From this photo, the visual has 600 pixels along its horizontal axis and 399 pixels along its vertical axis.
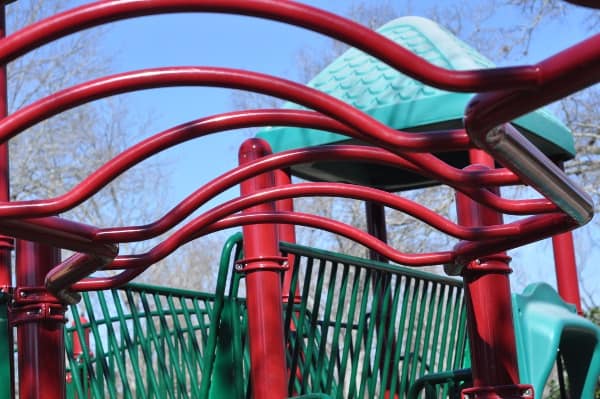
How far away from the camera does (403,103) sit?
5.21 metres

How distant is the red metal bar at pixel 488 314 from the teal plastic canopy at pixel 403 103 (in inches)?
92.4

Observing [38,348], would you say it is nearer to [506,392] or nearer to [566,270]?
[506,392]

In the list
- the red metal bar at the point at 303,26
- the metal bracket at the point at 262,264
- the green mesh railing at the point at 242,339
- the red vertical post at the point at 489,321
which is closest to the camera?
the red metal bar at the point at 303,26

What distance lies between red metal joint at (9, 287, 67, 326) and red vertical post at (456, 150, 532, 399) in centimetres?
107

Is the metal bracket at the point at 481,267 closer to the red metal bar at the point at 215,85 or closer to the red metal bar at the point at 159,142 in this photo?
the red metal bar at the point at 159,142

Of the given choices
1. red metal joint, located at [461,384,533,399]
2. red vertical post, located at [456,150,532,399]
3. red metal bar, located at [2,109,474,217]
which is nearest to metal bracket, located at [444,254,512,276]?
red vertical post, located at [456,150,532,399]

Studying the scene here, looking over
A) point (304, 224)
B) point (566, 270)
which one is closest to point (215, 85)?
point (304, 224)

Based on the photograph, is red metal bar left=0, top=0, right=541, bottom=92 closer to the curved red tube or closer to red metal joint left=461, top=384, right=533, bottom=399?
the curved red tube

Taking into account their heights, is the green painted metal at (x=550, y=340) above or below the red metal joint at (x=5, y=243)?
below

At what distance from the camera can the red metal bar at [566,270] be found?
219 inches

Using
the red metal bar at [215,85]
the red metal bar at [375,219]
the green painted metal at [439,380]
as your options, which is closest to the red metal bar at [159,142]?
the red metal bar at [215,85]

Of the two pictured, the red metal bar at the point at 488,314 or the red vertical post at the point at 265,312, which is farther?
the red vertical post at the point at 265,312

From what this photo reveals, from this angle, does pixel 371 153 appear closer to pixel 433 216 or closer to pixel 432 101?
pixel 433 216

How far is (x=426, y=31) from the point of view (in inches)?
225
